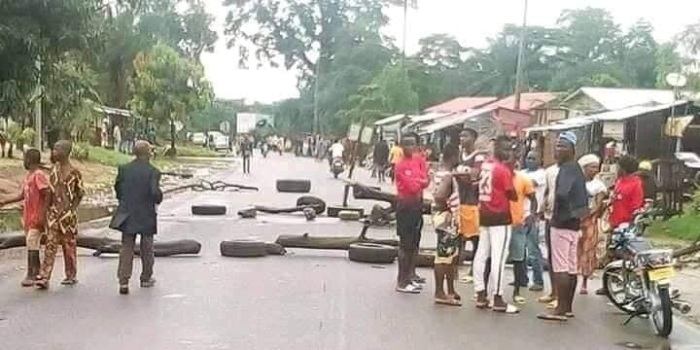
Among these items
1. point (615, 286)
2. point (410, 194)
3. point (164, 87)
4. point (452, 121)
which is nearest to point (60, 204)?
point (410, 194)

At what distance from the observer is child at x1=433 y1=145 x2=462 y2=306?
11.5 m

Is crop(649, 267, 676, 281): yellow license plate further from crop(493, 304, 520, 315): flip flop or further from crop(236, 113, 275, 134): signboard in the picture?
crop(236, 113, 275, 134): signboard

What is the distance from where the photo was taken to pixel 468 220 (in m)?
11.8

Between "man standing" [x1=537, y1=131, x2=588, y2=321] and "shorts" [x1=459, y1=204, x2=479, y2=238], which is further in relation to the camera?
"shorts" [x1=459, y1=204, x2=479, y2=238]

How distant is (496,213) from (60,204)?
4588mm

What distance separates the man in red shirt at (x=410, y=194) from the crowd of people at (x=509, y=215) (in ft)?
0.04

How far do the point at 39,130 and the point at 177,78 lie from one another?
33929mm

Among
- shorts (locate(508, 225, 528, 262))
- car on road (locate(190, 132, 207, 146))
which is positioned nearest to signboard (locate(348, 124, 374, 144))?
car on road (locate(190, 132, 207, 146))

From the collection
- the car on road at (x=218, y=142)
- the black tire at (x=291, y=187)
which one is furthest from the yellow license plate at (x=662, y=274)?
the car on road at (x=218, y=142)

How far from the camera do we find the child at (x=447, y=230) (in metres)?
11.5

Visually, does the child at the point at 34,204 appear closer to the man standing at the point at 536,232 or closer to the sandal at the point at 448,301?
the sandal at the point at 448,301

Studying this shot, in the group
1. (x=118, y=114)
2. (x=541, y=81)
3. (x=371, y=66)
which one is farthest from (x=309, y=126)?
(x=118, y=114)

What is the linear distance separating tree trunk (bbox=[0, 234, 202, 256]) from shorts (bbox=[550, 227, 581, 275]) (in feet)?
20.8

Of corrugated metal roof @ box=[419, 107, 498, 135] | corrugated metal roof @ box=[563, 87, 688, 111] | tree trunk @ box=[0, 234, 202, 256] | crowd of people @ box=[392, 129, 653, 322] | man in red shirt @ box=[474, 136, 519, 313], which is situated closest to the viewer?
crowd of people @ box=[392, 129, 653, 322]
